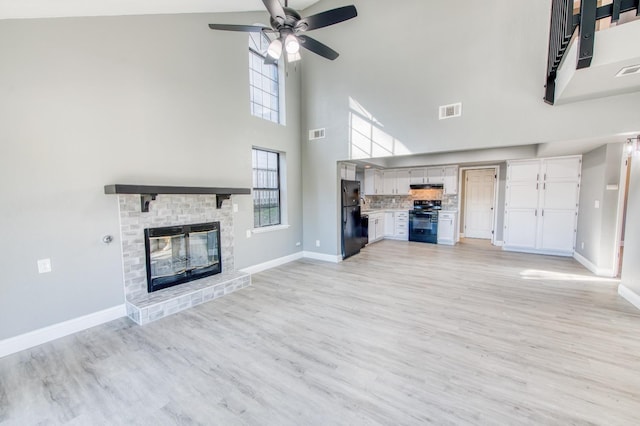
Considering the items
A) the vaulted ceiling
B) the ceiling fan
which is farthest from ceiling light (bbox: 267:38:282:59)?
the vaulted ceiling

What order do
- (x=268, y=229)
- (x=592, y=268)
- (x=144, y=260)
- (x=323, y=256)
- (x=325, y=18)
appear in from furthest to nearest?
1. (x=323, y=256)
2. (x=268, y=229)
3. (x=592, y=268)
4. (x=144, y=260)
5. (x=325, y=18)

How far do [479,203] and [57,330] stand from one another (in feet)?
31.3

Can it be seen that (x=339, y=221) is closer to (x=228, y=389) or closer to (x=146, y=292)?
(x=146, y=292)

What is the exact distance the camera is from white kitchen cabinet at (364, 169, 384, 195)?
823cm

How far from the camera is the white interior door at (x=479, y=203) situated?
7.96m

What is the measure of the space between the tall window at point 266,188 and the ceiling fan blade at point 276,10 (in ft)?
8.85

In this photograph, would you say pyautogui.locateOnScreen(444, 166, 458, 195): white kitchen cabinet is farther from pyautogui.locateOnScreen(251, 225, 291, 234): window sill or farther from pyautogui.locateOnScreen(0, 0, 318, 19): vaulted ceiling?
pyautogui.locateOnScreen(0, 0, 318, 19): vaulted ceiling

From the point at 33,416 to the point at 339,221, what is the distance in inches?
188

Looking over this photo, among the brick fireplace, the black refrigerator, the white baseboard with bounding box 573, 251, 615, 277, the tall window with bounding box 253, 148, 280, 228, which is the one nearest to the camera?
the brick fireplace

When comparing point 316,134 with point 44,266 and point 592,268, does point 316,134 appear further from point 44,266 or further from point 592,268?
point 592,268

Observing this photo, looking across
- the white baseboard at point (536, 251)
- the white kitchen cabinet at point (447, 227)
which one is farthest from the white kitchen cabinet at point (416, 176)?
the white baseboard at point (536, 251)

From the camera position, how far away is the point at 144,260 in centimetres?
341

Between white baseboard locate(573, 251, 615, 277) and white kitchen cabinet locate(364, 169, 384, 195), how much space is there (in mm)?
4780

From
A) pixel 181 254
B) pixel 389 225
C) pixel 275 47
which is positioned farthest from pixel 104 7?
pixel 389 225
